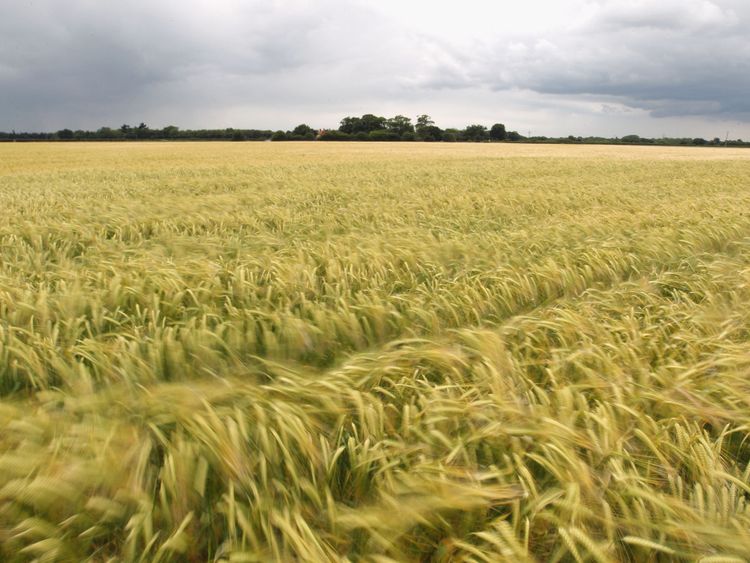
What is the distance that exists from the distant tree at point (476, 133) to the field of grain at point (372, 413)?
3268 inches

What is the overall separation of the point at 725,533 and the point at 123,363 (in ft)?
7.22

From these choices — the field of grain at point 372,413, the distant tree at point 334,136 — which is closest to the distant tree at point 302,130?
the distant tree at point 334,136

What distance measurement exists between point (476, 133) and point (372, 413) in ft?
286

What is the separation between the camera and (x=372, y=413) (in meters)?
1.62

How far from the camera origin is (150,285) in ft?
10.2

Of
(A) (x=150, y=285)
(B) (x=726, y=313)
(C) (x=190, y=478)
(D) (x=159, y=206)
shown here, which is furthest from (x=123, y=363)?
(D) (x=159, y=206)

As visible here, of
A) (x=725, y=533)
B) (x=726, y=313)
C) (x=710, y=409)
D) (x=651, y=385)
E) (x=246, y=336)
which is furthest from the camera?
(x=726, y=313)

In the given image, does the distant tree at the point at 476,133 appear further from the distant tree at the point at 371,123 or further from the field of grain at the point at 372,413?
the field of grain at the point at 372,413

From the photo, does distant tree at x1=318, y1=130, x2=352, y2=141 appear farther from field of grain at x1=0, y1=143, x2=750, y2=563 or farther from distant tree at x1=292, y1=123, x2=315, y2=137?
field of grain at x1=0, y1=143, x2=750, y2=563

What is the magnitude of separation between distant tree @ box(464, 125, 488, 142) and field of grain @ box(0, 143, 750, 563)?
8302 centimetres

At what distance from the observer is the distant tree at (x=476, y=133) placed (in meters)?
81.7

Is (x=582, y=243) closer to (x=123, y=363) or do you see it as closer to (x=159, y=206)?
(x=123, y=363)

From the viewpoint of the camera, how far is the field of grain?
125cm

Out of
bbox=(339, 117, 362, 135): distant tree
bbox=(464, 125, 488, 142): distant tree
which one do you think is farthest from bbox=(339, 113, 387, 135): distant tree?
bbox=(464, 125, 488, 142): distant tree
